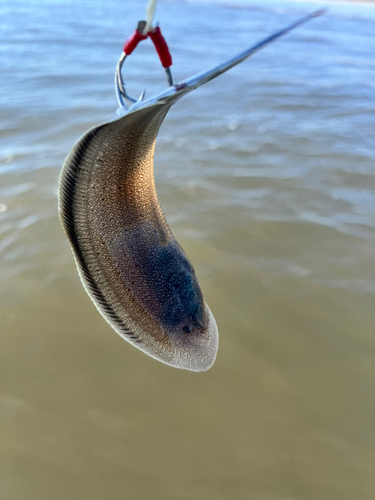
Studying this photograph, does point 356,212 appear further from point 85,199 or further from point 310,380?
point 85,199

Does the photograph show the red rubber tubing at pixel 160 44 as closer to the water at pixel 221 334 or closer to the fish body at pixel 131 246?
the fish body at pixel 131 246

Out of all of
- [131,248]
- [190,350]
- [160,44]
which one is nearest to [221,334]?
[190,350]

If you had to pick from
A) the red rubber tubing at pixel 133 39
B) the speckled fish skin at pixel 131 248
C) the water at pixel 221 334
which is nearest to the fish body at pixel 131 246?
the speckled fish skin at pixel 131 248

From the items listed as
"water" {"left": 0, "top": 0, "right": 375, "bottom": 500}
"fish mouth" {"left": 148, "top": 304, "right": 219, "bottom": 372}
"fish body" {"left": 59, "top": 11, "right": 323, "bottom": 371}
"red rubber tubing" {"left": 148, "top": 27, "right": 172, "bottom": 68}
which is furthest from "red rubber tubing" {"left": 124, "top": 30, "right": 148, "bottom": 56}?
"water" {"left": 0, "top": 0, "right": 375, "bottom": 500}

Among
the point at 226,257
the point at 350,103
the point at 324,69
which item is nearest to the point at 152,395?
the point at 226,257

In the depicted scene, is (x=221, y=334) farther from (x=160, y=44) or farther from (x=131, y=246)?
(x=160, y=44)
